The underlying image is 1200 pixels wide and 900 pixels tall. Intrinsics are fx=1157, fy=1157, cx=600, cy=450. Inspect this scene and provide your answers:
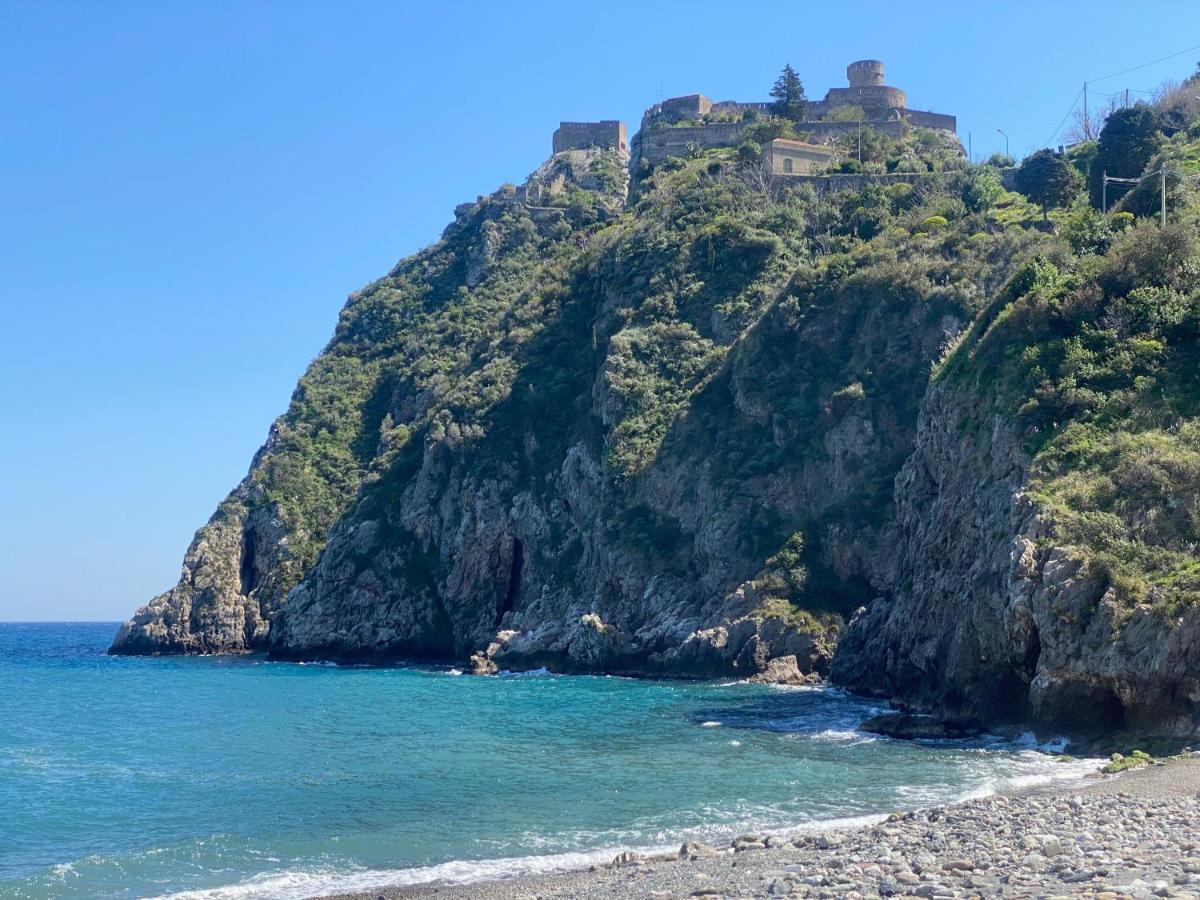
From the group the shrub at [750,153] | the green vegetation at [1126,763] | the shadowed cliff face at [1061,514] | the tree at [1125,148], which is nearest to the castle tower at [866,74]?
the shrub at [750,153]

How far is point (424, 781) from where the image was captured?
28578 millimetres

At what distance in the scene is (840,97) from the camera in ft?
336

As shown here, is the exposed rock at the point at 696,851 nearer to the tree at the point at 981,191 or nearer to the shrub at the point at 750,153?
the tree at the point at 981,191

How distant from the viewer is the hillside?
101ft

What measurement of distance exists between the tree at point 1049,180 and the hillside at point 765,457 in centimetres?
102

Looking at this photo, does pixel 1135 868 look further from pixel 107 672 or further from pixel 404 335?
pixel 404 335

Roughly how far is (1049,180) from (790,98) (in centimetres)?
4125

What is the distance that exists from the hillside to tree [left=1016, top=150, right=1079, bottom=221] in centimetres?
102

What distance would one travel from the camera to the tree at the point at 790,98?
334 feet

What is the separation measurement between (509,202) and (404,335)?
17.8 metres

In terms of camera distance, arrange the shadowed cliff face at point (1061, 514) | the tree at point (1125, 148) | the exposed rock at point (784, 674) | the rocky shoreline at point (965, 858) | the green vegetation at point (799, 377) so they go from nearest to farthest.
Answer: the rocky shoreline at point (965, 858) < the shadowed cliff face at point (1061, 514) < the green vegetation at point (799, 377) < the exposed rock at point (784, 674) < the tree at point (1125, 148)

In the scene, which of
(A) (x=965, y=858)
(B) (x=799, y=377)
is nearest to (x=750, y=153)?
(B) (x=799, y=377)

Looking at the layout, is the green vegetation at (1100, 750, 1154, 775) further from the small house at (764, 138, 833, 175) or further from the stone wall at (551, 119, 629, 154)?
the stone wall at (551, 119, 629, 154)

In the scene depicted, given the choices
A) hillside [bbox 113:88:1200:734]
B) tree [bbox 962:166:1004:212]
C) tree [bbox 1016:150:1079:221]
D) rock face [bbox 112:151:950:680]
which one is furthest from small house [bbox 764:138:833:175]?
tree [bbox 1016:150:1079:221]
